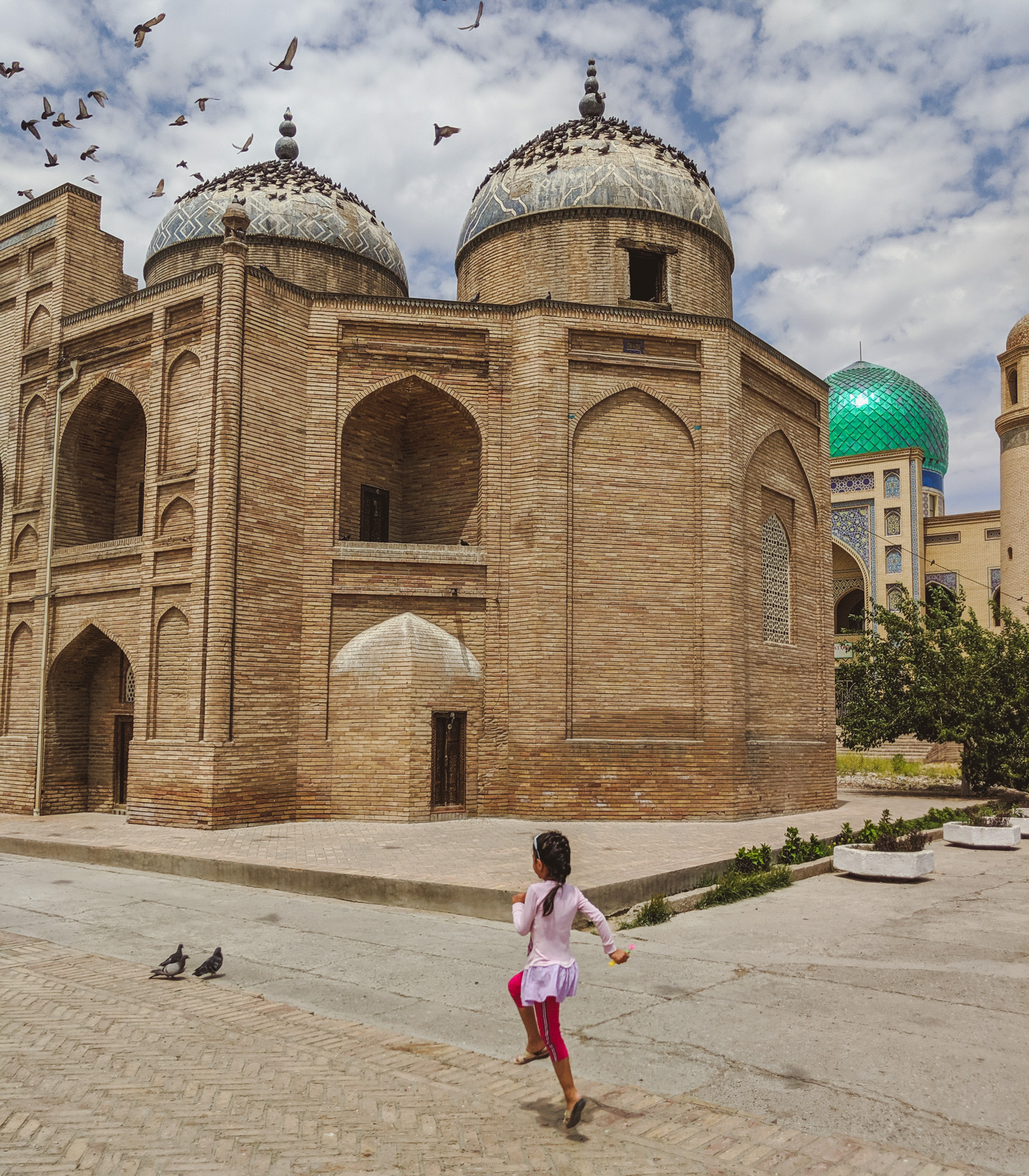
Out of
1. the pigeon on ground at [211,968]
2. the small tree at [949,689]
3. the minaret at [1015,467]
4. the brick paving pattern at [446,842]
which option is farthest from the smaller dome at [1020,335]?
the pigeon on ground at [211,968]

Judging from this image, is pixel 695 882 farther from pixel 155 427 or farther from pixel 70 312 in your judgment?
pixel 70 312

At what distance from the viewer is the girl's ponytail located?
4281 millimetres

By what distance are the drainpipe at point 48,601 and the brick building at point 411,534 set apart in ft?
0.21

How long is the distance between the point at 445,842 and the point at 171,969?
512cm

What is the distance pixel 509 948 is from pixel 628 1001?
152cm

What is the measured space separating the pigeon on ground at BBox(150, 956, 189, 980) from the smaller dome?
26843 millimetres

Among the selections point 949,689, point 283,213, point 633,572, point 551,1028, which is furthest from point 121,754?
point 949,689

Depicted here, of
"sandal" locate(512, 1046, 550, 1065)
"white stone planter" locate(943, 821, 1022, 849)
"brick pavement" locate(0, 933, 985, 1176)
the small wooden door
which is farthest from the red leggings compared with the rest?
the small wooden door

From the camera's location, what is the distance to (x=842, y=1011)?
558cm

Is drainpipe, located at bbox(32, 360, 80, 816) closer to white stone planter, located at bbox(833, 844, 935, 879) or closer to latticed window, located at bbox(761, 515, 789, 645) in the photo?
latticed window, located at bbox(761, 515, 789, 645)

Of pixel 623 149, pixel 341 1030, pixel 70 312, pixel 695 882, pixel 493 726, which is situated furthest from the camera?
pixel 623 149

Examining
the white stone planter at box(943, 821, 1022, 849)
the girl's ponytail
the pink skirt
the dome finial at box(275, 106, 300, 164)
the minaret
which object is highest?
the dome finial at box(275, 106, 300, 164)

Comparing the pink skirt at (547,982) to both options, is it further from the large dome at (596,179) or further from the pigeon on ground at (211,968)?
the large dome at (596,179)

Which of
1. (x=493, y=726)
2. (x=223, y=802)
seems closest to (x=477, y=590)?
(x=493, y=726)
